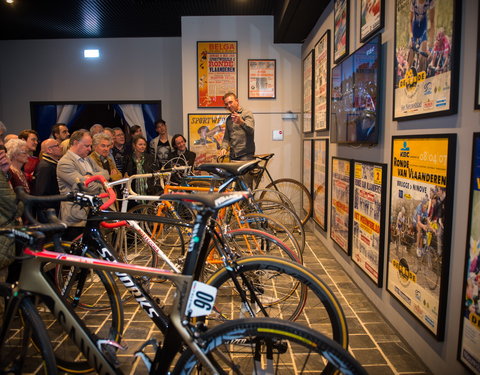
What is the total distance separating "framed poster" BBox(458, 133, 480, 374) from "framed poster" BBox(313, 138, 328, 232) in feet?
8.88

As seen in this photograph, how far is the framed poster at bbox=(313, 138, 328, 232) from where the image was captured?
440 centimetres

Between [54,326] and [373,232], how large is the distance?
244 centimetres

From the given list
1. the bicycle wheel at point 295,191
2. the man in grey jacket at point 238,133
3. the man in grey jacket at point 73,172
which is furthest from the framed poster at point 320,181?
the man in grey jacket at point 73,172

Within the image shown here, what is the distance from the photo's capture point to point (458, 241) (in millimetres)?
1739

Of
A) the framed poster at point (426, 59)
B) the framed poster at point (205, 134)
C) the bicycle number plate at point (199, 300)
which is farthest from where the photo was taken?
the framed poster at point (205, 134)

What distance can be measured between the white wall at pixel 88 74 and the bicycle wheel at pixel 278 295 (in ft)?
17.3

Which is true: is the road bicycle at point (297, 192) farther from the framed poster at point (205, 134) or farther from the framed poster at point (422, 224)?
the framed poster at point (422, 224)

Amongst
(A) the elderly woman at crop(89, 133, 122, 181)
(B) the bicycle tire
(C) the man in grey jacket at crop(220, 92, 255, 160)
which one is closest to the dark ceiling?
(C) the man in grey jacket at crop(220, 92, 255, 160)

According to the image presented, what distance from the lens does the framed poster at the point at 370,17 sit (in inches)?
102

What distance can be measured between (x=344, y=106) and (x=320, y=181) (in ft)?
4.73

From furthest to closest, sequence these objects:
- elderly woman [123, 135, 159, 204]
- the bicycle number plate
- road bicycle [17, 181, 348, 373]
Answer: elderly woman [123, 135, 159, 204], road bicycle [17, 181, 348, 373], the bicycle number plate

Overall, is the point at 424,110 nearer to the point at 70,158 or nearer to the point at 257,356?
the point at 257,356

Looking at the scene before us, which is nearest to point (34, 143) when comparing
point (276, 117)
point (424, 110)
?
point (276, 117)

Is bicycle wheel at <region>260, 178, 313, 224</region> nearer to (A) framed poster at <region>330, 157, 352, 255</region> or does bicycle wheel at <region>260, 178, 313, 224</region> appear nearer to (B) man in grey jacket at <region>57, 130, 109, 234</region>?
(A) framed poster at <region>330, 157, 352, 255</region>
